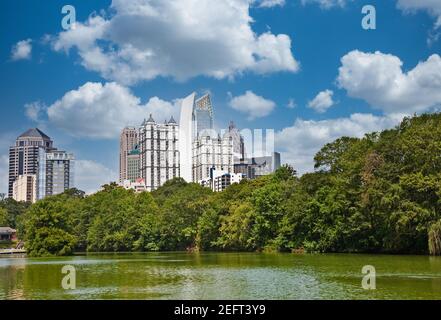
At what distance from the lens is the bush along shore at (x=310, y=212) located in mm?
45469

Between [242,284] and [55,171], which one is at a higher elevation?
[55,171]

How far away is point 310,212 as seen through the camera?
58.9 metres

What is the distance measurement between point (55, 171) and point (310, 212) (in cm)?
14717

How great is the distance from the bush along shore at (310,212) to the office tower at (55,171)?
91529 mm

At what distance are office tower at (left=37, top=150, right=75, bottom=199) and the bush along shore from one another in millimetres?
91529

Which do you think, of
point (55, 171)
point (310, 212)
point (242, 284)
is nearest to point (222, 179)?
point (55, 171)

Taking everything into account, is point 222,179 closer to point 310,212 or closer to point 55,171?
point 55,171

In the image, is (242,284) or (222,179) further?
(222,179)

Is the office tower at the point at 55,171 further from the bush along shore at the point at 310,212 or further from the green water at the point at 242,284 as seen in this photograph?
the green water at the point at 242,284

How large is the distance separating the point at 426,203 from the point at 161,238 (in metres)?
47.4

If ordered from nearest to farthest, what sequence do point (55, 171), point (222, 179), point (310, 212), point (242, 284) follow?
point (242, 284) → point (310, 212) → point (222, 179) → point (55, 171)

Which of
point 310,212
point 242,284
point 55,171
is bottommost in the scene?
point 242,284
